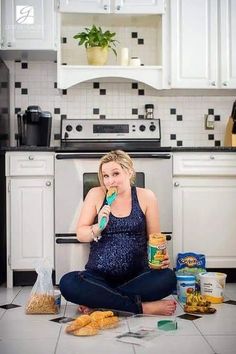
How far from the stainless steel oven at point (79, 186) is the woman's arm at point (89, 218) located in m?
0.59

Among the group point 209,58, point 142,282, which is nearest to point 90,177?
point 142,282

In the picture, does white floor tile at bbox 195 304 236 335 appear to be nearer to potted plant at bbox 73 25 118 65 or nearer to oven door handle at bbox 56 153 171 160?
oven door handle at bbox 56 153 171 160

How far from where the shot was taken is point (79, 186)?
10.7 feet

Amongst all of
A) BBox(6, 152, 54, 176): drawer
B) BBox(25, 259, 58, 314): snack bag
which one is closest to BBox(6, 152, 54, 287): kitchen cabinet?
BBox(6, 152, 54, 176): drawer

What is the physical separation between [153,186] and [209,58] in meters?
1.13

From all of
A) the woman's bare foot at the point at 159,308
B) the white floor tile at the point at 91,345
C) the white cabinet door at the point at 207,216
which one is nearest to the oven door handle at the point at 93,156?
the white cabinet door at the point at 207,216

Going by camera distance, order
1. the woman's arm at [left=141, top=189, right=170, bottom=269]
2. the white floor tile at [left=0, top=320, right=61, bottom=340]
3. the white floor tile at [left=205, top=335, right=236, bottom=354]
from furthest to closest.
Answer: the woman's arm at [left=141, top=189, right=170, bottom=269] < the white floor tile at [left=0, top=320, right=61, bottom=340] < the white floor tile at [left=205, top=335, right=236, bottom=354]

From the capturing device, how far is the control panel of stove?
3.81 metres

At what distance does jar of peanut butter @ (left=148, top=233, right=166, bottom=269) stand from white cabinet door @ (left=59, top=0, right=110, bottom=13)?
1.92 m

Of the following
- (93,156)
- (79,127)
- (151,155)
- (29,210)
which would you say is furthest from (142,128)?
(29,210)

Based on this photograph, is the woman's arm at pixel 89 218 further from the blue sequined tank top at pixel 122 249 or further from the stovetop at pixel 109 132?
the stovetop at pixel 109 132

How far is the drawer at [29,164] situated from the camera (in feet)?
11.0

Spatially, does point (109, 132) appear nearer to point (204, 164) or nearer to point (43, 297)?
point (204, 164)

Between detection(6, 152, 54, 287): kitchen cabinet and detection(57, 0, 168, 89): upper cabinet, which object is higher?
detection(57, 0, 168, 89): upper cabinet
